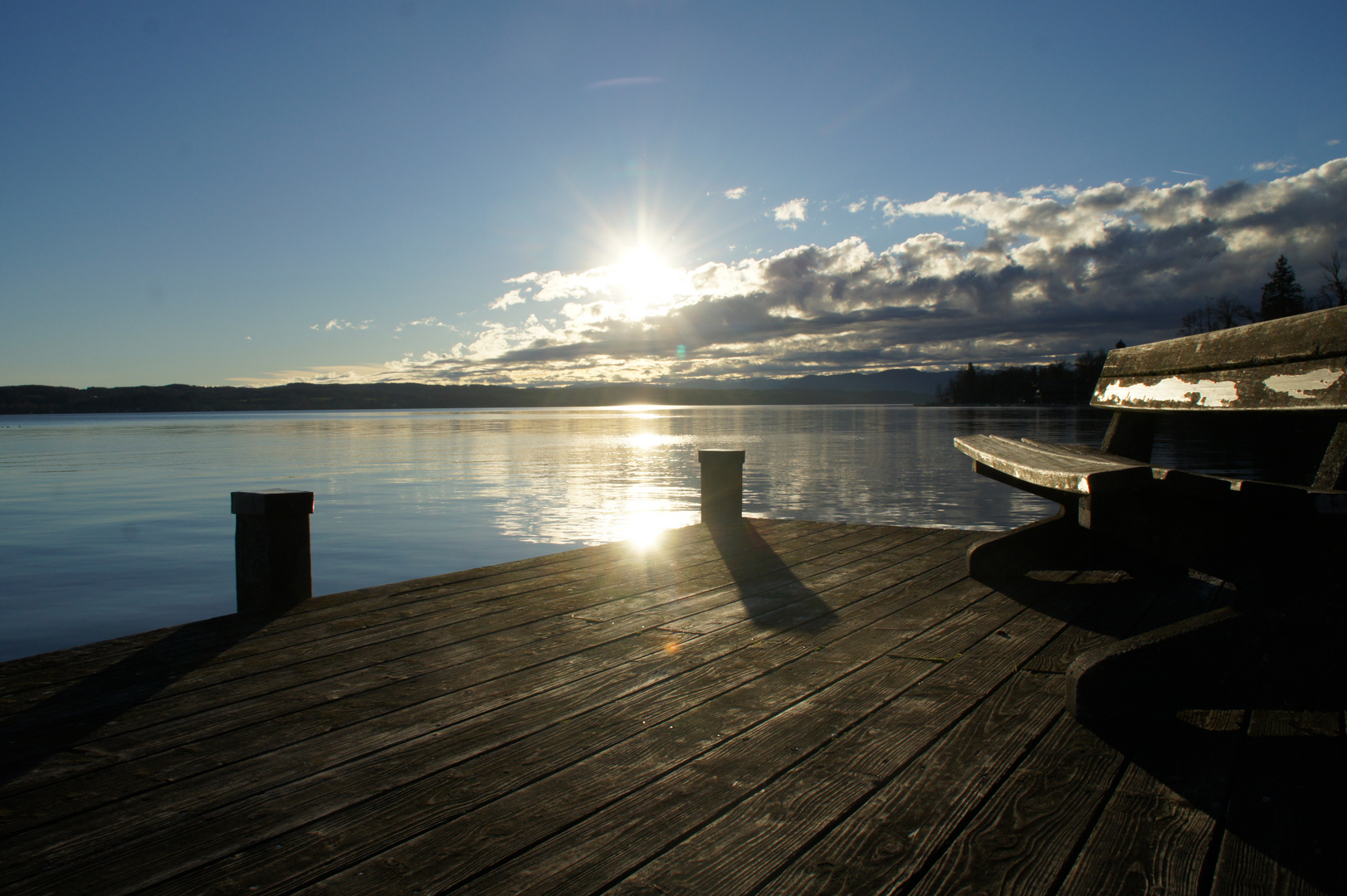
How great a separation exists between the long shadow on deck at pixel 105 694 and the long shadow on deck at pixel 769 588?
7.79 feet

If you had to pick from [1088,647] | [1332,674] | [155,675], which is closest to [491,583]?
[155,675]

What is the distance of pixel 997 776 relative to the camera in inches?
82.0

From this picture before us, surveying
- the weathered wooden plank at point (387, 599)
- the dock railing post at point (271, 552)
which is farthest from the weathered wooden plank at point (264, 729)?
the dock railing post at point (271, 552)

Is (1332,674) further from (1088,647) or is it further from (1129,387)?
(1129,387)

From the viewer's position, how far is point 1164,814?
1.88 m

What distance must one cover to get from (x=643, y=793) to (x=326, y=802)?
31.4 inches

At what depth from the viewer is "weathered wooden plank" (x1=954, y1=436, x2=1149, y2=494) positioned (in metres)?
2.34

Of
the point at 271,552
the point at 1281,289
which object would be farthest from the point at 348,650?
the point at 1281,289

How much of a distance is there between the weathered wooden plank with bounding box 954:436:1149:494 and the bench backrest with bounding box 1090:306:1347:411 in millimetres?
337

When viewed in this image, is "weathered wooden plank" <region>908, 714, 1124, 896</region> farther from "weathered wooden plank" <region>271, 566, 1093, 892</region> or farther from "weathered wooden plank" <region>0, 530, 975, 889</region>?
"weathered wooden plank" <region>0, 530, 975, 889</region>

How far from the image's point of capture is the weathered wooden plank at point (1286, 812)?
1.61 m

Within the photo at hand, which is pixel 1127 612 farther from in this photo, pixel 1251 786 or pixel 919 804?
pixel 919 804

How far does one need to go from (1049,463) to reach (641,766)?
1.93m

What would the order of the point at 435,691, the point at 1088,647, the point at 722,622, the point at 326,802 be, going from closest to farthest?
the point at 326,802
the point at 435,691
the point at 1088,647
the point at 722,622
